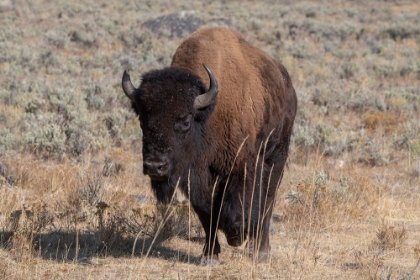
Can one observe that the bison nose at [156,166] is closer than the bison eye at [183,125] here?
Yes

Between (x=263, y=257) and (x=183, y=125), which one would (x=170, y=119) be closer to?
(x=183, y=125)

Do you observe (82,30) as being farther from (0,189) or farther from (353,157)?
(0,189)

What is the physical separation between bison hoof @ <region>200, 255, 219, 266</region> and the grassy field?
63 millimetres

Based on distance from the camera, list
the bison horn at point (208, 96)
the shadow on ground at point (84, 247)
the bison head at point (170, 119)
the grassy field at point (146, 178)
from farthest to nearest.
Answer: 1. the shadow on ground at point (84, 247)
2. the grassy field at point (146, 178)
3. the bison horn at point (208, 96)
4. the bison head at point (170, 119)

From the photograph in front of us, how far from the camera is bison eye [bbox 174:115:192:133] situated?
4609 millimetres

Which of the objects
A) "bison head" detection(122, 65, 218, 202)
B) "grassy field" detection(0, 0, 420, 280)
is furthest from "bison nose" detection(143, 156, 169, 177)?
"grassy field" detection(0, 0, 420, 280)

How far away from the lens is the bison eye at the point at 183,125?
4.61 m

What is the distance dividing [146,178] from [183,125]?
3427mm

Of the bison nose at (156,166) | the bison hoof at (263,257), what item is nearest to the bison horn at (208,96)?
the bison nose at (156,166)

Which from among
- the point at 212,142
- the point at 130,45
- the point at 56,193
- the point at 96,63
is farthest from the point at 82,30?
the point at 212,142

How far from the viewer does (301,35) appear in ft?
84.1

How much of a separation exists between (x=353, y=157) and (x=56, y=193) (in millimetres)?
4699

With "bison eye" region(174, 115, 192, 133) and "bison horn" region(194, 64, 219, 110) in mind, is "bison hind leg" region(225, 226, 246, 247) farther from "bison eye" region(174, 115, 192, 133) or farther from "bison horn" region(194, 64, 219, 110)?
Answer: "bison horn" region(194, 64, 219, 110)

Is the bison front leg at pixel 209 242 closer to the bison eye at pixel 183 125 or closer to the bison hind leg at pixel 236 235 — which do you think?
the bison hind leg at pixel 236 235
